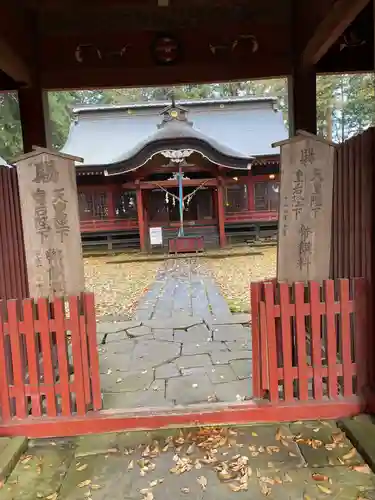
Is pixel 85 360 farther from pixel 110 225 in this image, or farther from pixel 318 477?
pixel 110 225

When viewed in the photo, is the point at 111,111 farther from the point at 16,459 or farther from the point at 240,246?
the point at 16,459

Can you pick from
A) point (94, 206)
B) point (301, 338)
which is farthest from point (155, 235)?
point (301, 338)

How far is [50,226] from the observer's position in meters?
3.39

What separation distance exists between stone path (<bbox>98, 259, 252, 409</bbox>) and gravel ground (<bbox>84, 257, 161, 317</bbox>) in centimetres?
58

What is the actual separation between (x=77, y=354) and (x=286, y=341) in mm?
1536

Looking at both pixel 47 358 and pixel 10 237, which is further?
pixel 10 237

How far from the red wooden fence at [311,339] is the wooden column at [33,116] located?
2882mm

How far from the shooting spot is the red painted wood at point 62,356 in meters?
3.10

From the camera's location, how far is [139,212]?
16453 mm

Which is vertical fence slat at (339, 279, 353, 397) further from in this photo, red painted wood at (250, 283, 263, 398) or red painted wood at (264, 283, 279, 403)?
red painted wood at (250, 283, 263, 398)

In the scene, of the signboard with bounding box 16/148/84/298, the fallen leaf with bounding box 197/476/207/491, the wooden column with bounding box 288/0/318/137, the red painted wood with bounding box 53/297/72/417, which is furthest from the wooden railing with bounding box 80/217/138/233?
the fallen leaf with bounding box 197/476/207/491

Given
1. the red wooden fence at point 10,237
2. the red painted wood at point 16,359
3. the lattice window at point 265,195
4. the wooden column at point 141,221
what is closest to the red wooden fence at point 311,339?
the red painted wood at point 16,359

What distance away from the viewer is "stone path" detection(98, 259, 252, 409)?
3.61 metres

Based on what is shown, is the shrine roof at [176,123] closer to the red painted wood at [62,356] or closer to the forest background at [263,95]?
the forest background at [263,95]
